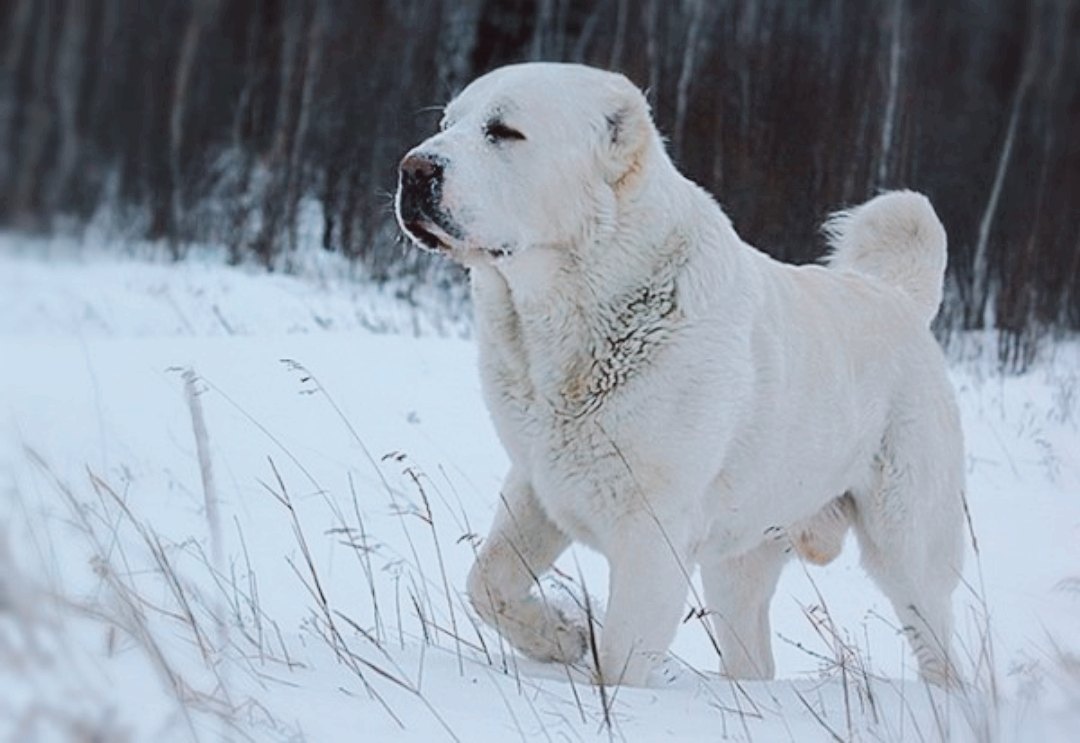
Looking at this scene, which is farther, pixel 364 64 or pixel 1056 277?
pixel 364 64

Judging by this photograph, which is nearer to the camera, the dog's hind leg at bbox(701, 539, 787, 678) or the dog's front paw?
the dog's front paw

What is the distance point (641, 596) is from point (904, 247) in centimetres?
188

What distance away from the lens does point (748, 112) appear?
14.9 metres

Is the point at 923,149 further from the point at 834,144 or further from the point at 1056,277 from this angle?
the point at 1056,277

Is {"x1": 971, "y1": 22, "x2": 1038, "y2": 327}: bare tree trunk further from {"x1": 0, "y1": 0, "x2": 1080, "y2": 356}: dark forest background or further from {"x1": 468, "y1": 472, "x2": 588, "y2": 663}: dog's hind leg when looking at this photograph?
{"x1": 468, "y1": 472, "x2": 588, "y2": 663}: dog's hind leg

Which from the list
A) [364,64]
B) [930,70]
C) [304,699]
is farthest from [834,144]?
[304,699]

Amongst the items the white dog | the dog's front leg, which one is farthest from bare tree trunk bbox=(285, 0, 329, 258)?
the dog's front leg

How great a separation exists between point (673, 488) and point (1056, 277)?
1123cm

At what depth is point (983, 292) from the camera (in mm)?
13039

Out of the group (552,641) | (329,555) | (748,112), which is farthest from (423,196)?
(748,112)

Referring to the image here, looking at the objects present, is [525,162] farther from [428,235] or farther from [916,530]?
[916,530]

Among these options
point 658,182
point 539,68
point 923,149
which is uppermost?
point 539,68

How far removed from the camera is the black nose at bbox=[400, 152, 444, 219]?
308 centimetres

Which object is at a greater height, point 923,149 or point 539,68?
point 539,68
